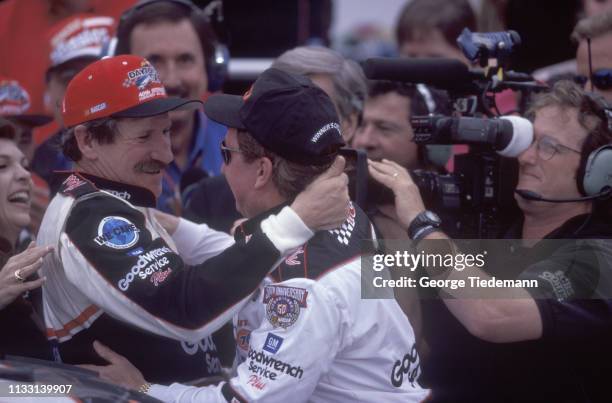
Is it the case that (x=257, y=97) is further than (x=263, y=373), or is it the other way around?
(x=257, y=97)

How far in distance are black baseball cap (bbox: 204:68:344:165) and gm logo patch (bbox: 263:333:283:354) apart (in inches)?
16.8

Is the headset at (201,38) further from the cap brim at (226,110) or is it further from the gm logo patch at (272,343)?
the gm logo patch at (272,343)

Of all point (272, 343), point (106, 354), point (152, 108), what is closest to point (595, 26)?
point (152, 108)

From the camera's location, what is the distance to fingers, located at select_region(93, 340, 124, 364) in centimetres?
215

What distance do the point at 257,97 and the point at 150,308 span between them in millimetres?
567

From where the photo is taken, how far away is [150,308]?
1994 millimetres

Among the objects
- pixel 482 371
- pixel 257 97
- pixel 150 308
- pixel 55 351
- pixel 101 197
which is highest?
pixel 257 97

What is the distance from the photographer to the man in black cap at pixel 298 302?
193 centimetres

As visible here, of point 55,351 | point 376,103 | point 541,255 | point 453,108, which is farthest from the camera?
point 376,103

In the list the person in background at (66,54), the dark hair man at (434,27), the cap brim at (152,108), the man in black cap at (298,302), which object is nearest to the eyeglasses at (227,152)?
the man in black cap at (298,302)

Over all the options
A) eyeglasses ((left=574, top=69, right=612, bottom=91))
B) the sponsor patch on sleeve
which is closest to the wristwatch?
the sponsor patch on sleeve

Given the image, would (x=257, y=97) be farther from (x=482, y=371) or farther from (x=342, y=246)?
(x=482, y=371)

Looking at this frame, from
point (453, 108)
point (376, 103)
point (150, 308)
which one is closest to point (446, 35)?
point (376, 103)

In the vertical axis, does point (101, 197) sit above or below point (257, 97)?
below
